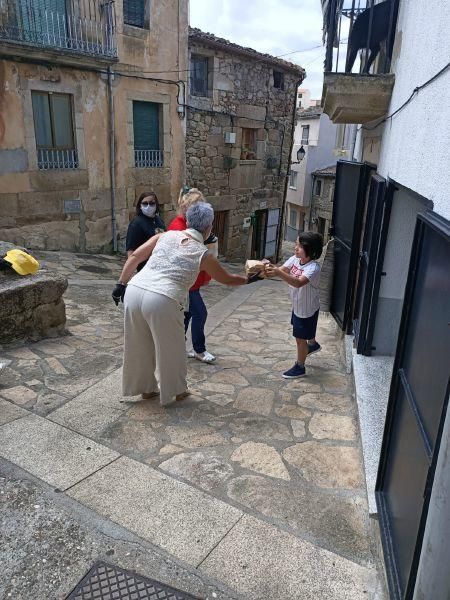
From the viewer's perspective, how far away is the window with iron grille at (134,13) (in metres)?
10.9

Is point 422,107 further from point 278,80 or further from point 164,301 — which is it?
point 278,80

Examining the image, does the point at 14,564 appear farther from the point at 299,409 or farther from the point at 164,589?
the point at 299,409

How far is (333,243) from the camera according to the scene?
5082 mm

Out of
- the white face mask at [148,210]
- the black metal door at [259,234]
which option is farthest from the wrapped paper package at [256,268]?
the black metal door at [259,234]

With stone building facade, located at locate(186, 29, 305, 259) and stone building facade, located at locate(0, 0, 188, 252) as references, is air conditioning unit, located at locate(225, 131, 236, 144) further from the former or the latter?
stone building facade, located at locate(0, 0, 188, 252)

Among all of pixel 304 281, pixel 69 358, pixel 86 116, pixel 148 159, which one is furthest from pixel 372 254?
pixel 148 159

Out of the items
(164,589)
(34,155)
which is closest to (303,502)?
(164,589)

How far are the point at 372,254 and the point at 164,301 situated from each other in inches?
74.7

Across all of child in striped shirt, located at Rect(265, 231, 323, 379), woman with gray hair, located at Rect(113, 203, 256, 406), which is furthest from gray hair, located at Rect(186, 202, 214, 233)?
child in striped shirt, located at Rect(265, 231, 323, 379)

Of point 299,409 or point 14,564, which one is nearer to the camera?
point 14,564

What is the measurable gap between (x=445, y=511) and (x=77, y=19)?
11422mm

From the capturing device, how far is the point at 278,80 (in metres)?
15.4

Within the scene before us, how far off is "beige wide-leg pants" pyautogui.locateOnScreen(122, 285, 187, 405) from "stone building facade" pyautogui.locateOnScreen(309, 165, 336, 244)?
75.9 feet

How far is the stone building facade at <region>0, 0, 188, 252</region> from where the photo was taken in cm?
917
